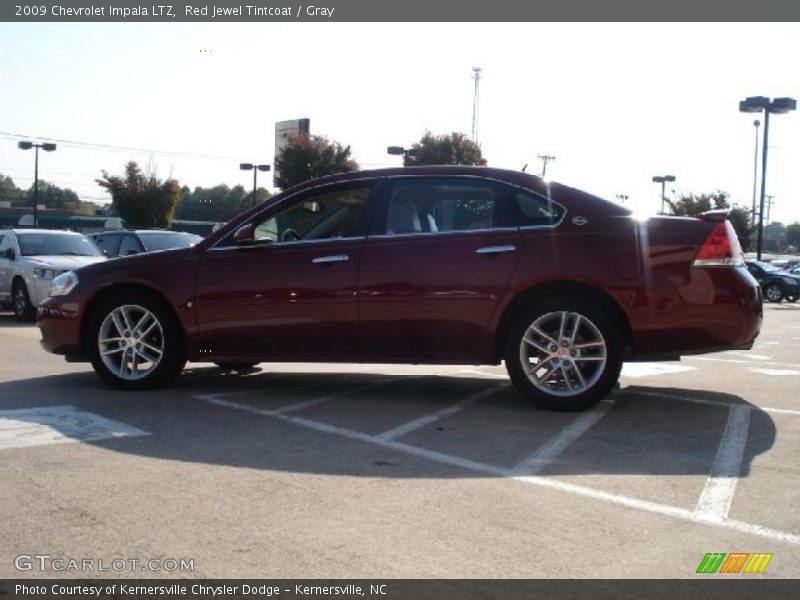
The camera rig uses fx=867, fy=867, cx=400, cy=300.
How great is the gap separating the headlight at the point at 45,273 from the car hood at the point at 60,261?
61 mm

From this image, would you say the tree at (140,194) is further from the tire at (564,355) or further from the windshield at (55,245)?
the tire at (564,355)

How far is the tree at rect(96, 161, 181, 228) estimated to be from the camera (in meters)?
48.5

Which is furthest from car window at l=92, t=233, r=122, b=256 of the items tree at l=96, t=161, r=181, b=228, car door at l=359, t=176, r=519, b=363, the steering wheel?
tree at l=96, t=161, r=181, b=228

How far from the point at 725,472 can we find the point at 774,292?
30.3 m

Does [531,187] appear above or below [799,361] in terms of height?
above

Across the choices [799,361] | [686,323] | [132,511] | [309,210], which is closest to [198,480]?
[132,511]

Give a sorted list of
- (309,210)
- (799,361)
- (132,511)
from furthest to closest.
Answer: (799,361)
(309,210)
(132,511)

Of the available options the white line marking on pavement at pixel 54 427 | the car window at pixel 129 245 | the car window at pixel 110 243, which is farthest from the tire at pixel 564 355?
the car window at pixel 110 243

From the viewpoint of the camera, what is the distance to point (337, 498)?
4.07 m

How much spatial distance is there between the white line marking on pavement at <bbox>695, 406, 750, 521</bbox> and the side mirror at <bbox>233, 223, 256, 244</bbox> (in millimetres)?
3584

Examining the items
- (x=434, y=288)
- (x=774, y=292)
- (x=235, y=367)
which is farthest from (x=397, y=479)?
(x=774, y=292)

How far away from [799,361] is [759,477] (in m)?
5.86

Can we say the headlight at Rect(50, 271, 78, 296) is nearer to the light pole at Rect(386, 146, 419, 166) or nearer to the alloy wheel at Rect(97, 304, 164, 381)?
the alloy wheel at Rect(97, 304, 164, 381)

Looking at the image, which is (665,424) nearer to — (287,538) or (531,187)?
(531,187)
